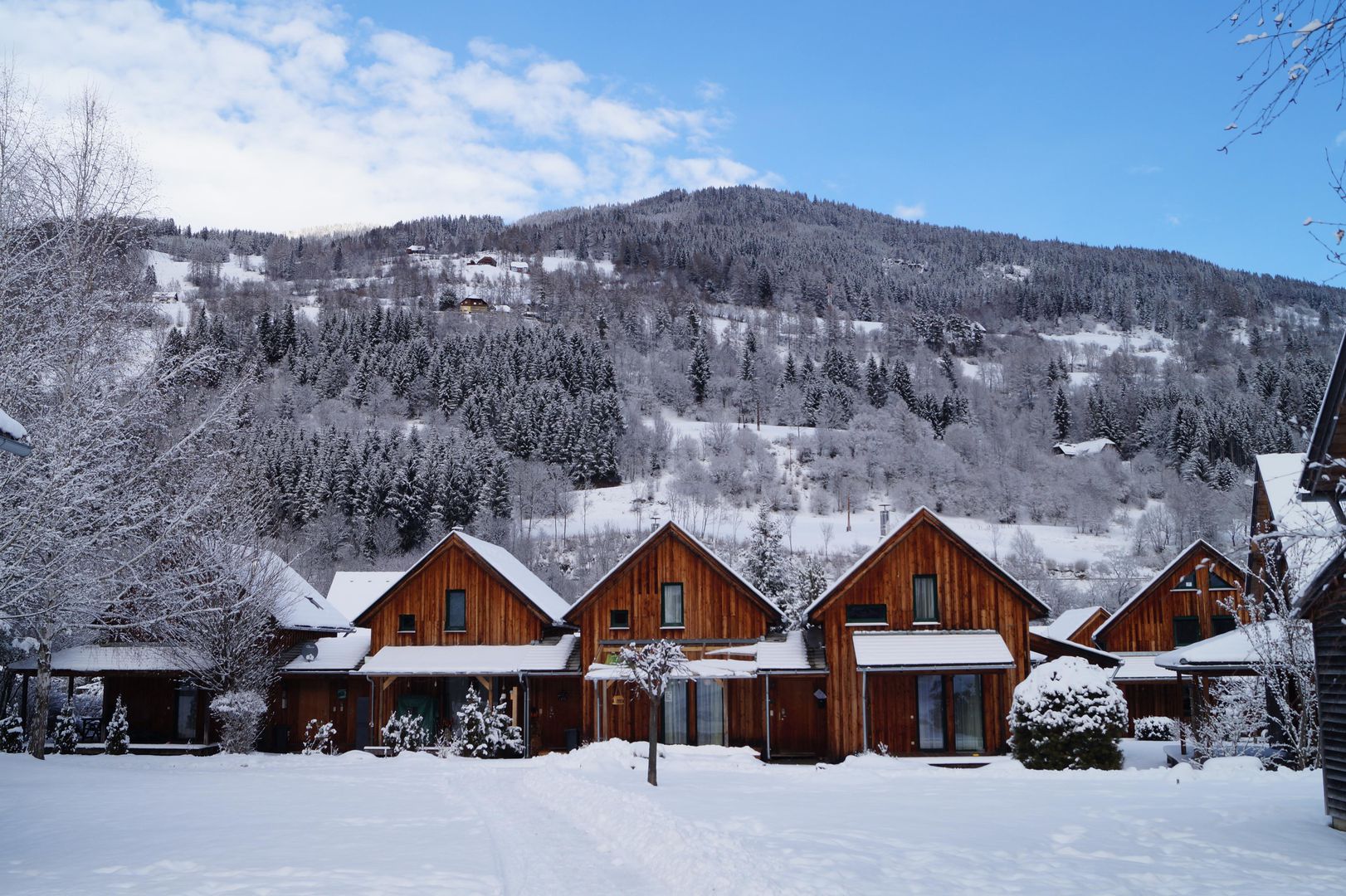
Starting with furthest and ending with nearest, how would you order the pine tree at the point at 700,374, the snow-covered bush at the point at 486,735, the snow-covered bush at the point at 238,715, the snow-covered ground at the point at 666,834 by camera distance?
the pine tree at the point at 700,374 < the snow-covered bush at the point at 486,735 < the snow-covered bush at the point at 238,715 < the snow-covered ground at the point at 666,834

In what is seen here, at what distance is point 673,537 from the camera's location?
31000mm

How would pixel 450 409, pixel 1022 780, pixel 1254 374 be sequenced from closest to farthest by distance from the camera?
1. pixel 1022 780
2. pixel 450 409
3. pixel 1254 374

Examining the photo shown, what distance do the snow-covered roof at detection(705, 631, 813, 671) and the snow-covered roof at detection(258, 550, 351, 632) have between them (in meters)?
13.4

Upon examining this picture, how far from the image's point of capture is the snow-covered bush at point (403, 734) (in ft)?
92.6

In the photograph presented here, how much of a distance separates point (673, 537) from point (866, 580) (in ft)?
21.0

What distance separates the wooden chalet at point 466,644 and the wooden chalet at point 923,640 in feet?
28.4

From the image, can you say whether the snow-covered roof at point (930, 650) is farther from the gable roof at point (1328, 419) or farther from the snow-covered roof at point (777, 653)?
the gable roof at point (1328, 419)

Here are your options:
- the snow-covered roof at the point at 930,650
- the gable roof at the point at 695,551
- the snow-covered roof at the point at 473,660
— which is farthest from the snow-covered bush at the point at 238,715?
the snow-covered roof at the point at 930,650

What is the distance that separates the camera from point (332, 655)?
3266 cm

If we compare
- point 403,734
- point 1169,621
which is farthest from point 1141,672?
point 403,734

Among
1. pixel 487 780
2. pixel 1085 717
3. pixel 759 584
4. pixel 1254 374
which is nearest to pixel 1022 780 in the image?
pixel 1085 717

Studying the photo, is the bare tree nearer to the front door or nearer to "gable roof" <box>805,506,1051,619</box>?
"gable roof" <box>805,506,1051,619</box>

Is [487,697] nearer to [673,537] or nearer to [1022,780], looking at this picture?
[673,537]

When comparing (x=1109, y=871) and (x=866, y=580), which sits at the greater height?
(x=866, y=580)
